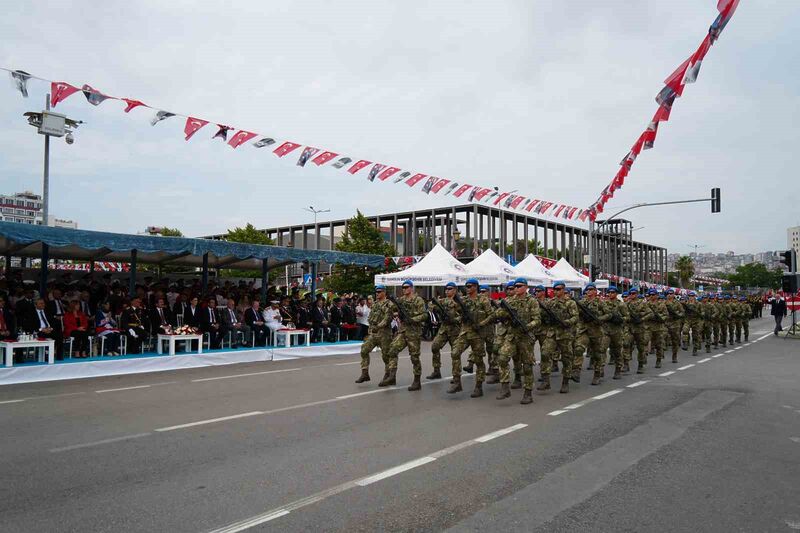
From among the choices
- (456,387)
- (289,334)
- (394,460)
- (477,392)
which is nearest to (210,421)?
(394,460)

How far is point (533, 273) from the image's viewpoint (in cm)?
2373

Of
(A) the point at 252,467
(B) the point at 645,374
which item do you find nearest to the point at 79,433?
(A) the point at 252,467

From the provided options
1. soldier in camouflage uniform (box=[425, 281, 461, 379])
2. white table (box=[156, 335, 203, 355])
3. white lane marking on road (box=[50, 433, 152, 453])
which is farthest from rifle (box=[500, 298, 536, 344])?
white table (box=[156, 335, 203, 355])

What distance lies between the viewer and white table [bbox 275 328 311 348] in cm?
1702

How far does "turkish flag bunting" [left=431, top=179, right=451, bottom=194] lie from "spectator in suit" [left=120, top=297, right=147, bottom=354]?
11.7m

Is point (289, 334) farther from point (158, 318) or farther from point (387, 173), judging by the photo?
point (387, 173)

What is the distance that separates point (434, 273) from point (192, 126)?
377 inches

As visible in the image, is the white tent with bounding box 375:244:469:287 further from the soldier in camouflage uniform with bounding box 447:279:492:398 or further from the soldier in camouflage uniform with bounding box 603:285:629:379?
the soldier in camouflage uniform with bounding box 447:279:492:398

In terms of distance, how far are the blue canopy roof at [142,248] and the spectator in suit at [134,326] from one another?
1.47 m

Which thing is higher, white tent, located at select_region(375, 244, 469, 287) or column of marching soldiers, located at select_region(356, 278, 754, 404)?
white tent, located at select_region(375, 244, 469, 287)

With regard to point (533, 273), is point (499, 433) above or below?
below

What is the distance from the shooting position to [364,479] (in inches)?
203

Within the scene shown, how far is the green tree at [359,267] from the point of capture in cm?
3941

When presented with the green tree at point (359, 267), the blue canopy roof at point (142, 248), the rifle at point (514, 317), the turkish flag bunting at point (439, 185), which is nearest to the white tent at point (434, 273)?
the blue canopy roof at point (142, 248)
